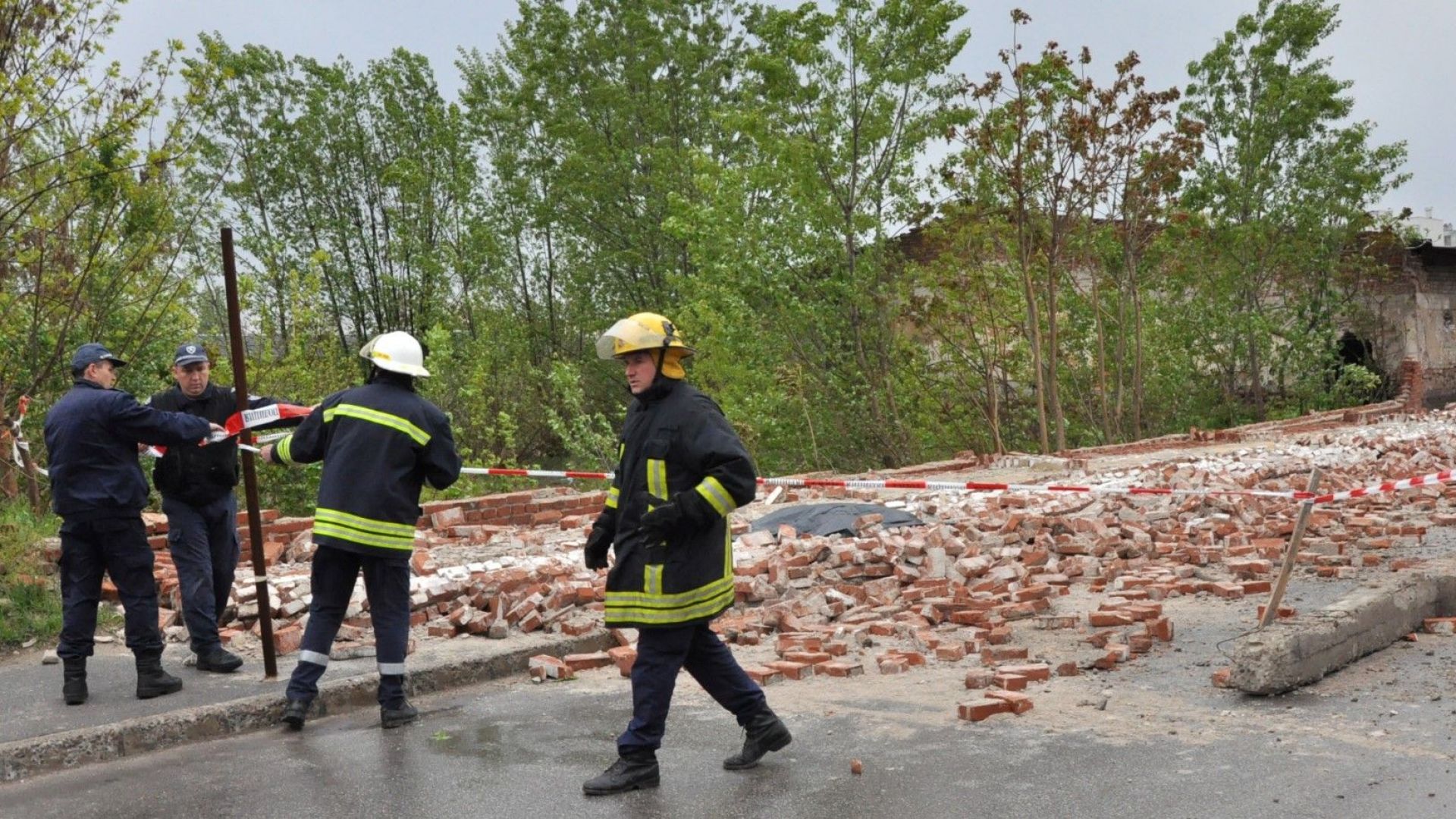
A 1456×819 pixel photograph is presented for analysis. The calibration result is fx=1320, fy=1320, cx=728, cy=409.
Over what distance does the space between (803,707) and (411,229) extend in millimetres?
25428

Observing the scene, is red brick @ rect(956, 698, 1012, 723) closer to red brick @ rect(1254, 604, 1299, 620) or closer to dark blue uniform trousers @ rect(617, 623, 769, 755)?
dark blue uniform trousers @ rect(617, 623, 769, 755)

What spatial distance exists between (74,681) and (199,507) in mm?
1105

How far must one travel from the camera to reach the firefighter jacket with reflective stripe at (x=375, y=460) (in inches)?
235

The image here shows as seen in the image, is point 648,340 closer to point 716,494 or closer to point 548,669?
point 716,494

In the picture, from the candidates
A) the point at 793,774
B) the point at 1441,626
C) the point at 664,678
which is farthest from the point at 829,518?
the point at 664,678

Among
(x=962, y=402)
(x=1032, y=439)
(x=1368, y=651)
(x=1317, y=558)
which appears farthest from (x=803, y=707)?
(x=1032, y=439)

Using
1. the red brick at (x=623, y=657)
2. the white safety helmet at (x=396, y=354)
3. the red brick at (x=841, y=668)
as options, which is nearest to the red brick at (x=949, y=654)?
the red brick at (x=841, y=668)

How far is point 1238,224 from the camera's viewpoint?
2636 cm

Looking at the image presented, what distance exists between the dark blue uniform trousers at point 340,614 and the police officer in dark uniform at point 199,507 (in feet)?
3.99

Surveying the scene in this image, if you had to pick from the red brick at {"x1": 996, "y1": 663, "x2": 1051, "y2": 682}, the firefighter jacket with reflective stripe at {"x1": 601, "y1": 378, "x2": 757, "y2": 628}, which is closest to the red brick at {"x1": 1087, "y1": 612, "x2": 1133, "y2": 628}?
the red brick at {"x1": 996, "y1": 663, "x2": 1051, "y2": 682}

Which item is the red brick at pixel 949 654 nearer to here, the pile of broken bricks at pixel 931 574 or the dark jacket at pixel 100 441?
the pile of broken bricks at pixel 931 574

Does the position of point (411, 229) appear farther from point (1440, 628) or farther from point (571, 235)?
point (1440, 628)

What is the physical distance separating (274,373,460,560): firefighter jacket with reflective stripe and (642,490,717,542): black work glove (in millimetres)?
1653

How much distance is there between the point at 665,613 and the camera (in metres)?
4.94
